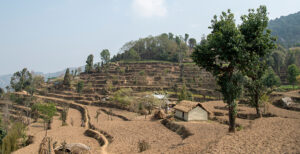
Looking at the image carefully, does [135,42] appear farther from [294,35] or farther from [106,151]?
[294,35]

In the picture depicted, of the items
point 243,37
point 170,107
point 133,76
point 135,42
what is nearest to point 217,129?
point 243,37

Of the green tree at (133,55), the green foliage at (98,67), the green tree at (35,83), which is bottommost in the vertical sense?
the green tree at (35,83)

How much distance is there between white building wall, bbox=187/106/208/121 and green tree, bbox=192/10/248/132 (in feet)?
40.2

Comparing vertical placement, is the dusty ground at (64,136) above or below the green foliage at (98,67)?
below

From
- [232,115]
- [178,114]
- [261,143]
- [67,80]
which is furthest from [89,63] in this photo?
[261,143]

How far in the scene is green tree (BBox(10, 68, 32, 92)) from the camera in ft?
229

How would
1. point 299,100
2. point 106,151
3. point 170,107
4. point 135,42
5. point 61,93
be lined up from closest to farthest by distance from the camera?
point 106,151, point 299,100, point 170,107, point 61,93, point 135,42

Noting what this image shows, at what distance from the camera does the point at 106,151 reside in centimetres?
1700

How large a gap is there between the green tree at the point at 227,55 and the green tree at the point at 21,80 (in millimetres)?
74928

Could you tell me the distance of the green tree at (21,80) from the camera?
6981 cm

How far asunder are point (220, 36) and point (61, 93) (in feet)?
206

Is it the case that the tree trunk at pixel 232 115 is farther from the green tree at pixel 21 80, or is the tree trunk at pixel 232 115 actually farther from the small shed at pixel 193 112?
the green tree at pixel 21 80

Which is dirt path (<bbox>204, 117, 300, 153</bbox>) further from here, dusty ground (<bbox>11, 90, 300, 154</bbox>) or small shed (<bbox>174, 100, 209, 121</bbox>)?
small shed (<bbox>174, 100, 209, 121</bbox>)

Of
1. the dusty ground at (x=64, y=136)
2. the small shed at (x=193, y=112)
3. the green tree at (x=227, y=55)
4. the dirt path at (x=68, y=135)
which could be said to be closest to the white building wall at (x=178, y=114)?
the small shed at (x=193, y=112)
